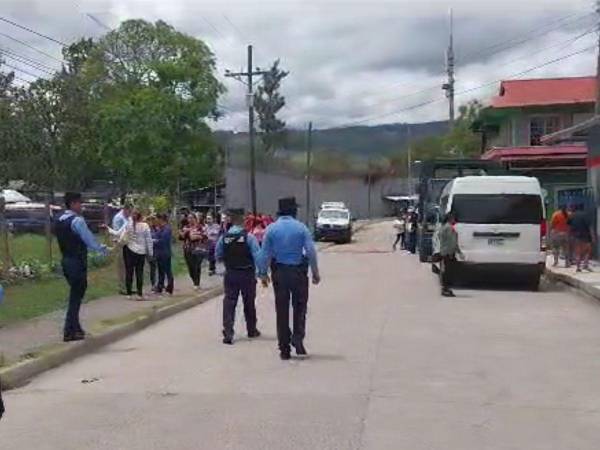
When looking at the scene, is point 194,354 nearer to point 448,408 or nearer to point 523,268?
point 448,408

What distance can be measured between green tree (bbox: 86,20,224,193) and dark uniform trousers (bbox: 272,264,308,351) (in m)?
56.6

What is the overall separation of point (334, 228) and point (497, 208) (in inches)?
1203

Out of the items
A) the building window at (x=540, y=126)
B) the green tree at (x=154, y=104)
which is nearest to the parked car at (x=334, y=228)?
the building window at (x=540, y=126)

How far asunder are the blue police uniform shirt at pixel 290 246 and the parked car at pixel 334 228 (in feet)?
133

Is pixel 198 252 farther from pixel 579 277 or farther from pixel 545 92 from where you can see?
pixel 545 92

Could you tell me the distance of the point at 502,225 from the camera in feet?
68.8

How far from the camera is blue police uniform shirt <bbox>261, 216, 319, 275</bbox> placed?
1099 centimetres

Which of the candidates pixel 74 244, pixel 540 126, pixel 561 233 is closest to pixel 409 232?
pixel 540 126

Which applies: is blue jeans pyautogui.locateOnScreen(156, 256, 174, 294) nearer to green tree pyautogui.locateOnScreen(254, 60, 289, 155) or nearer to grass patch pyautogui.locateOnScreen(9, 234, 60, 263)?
grass patch pyautogui.locateOnScreen(9, 234, 60, 263)

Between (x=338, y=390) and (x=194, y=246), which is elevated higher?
(x=194, y=246)

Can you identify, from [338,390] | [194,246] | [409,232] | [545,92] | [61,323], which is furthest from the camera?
[545,92]

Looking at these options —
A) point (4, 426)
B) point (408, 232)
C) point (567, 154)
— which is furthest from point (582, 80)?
point (4, 426)

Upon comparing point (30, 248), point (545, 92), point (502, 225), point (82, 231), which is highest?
point (545, 92)

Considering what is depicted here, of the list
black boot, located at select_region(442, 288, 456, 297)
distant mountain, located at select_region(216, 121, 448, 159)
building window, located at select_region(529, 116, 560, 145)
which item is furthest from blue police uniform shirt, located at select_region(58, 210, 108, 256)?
building window, located at select_region(529, 116, 560, 145)
